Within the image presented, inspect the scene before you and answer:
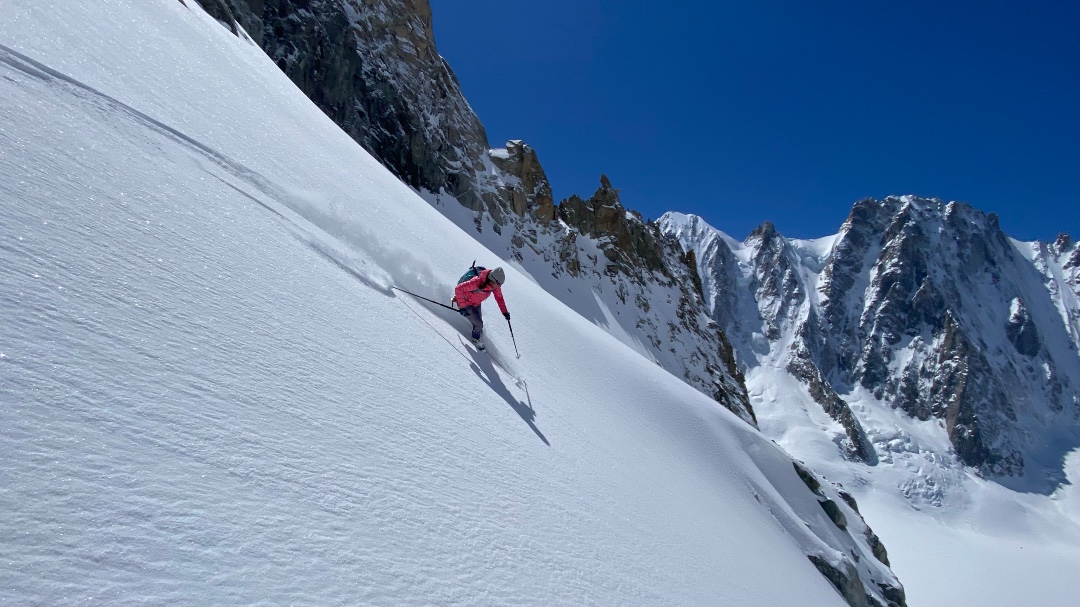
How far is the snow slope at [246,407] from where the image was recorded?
190 cm

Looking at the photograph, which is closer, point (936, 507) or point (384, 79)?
point (384, 79)

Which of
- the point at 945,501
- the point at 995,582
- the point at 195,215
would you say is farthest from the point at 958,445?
the point at 195,215

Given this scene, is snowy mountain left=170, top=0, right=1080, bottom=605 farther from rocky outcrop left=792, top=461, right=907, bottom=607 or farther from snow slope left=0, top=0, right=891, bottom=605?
rocky outcrop left=792, top=461, right=907, bottom=607

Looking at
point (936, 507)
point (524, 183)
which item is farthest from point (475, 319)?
point (936, 507)

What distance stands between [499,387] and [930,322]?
Result: 17831 cm

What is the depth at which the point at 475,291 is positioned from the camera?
7223mm

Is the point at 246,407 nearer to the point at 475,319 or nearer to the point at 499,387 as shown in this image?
the point at 499,387

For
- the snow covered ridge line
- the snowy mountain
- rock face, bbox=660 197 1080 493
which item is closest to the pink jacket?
the snowy mountain

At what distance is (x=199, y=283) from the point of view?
3.46m

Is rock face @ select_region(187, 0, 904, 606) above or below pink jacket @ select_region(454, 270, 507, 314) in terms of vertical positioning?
above

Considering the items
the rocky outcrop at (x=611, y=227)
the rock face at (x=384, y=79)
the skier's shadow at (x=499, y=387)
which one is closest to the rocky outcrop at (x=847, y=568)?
the skier's shadow at (x=499, y=387)

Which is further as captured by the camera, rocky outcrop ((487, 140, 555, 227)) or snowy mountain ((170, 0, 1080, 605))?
rocky outcrop ((487, 140, 555, 227))

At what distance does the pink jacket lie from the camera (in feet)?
23.7

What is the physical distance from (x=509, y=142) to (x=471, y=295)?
46.5 metres
